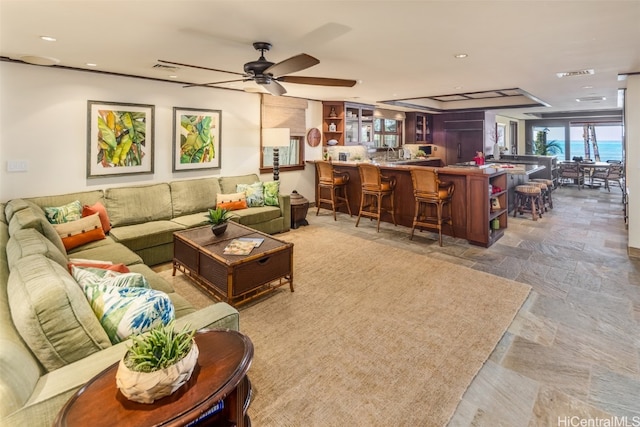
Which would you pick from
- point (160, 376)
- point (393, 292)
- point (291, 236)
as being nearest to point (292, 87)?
point (291, 236)

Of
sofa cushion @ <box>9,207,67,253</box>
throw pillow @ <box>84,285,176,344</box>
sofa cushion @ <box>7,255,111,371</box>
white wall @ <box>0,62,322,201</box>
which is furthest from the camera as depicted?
white wall @ <box>0,62,322,201</box>

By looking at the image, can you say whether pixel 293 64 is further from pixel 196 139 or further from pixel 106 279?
pixel 196 139

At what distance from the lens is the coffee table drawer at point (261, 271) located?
306 centimetres

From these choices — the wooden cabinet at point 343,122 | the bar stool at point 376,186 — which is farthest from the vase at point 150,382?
the wooden cabinet at point 343,122

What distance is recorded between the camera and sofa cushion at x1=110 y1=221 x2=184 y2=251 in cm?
391

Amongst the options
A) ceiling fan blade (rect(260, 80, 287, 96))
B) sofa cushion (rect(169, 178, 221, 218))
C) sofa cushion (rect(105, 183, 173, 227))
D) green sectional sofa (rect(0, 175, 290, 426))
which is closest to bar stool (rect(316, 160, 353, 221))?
sofa cushion (rect(169, 178, 221, 218))

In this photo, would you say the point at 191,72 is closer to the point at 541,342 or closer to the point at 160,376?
the point at 160,376

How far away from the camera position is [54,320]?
1.37 m

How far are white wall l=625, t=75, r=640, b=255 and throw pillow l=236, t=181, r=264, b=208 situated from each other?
500 cm

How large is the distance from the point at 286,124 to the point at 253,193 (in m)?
1.86

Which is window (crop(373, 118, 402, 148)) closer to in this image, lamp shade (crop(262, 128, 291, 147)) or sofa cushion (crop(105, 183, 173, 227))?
lamp shade (crop(262, 128, 291, 147))

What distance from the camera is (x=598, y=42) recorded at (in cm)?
317

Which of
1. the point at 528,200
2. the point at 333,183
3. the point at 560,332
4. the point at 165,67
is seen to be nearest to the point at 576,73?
the point at 528,200

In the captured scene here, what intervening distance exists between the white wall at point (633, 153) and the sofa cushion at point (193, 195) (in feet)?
18.5
